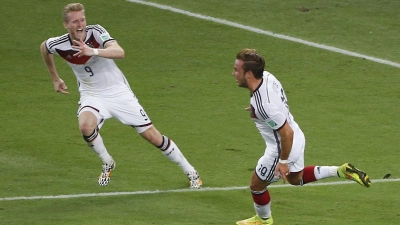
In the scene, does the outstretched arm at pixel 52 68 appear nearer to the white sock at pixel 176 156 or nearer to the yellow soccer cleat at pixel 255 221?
the white sock at pixel 176 156

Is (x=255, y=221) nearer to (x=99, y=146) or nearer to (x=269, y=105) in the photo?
(x=269, y=105)

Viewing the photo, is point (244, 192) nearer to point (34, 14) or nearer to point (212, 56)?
point (212, 56)

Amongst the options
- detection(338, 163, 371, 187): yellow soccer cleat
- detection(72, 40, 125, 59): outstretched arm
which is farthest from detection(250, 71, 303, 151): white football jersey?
detection(72, 40, 125, 59): outstretched arm

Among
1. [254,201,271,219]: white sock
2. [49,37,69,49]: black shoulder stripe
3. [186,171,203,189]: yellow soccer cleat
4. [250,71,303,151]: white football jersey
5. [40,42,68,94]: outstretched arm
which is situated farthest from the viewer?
[186,171,203,189]: yellow soccer cleat

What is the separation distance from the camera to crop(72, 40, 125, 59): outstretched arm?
373 inches

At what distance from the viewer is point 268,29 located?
684 inches

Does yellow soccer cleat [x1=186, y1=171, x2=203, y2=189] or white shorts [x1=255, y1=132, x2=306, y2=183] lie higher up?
white shorts [x1=255, y1=132, x2=306, y2=183]

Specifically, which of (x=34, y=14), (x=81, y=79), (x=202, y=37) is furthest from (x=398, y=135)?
(x=34, y=14)

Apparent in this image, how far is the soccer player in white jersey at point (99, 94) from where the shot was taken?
10156mm

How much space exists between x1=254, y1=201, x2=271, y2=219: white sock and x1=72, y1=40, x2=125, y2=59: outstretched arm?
85.4 inches

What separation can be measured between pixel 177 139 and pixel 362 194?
3.14 metres

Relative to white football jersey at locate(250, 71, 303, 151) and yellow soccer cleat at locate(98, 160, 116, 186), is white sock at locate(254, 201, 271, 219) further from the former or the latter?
yellow soccer cleat at locate(98, 160, 116, 186)

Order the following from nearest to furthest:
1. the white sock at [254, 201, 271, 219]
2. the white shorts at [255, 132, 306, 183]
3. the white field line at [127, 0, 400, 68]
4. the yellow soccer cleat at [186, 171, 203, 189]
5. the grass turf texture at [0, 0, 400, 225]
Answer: the white shorts at [255, 132, 306, 183] < the white sock at [254, 201, 271, 219] < the grass turf texture at [0, 0, 400, 225] < the yellow soccer cleat at [186, 171, 203, 189] < the white field line at [127, 0, 400, 68]

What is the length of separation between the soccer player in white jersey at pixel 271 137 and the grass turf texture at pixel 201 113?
0.45 m
